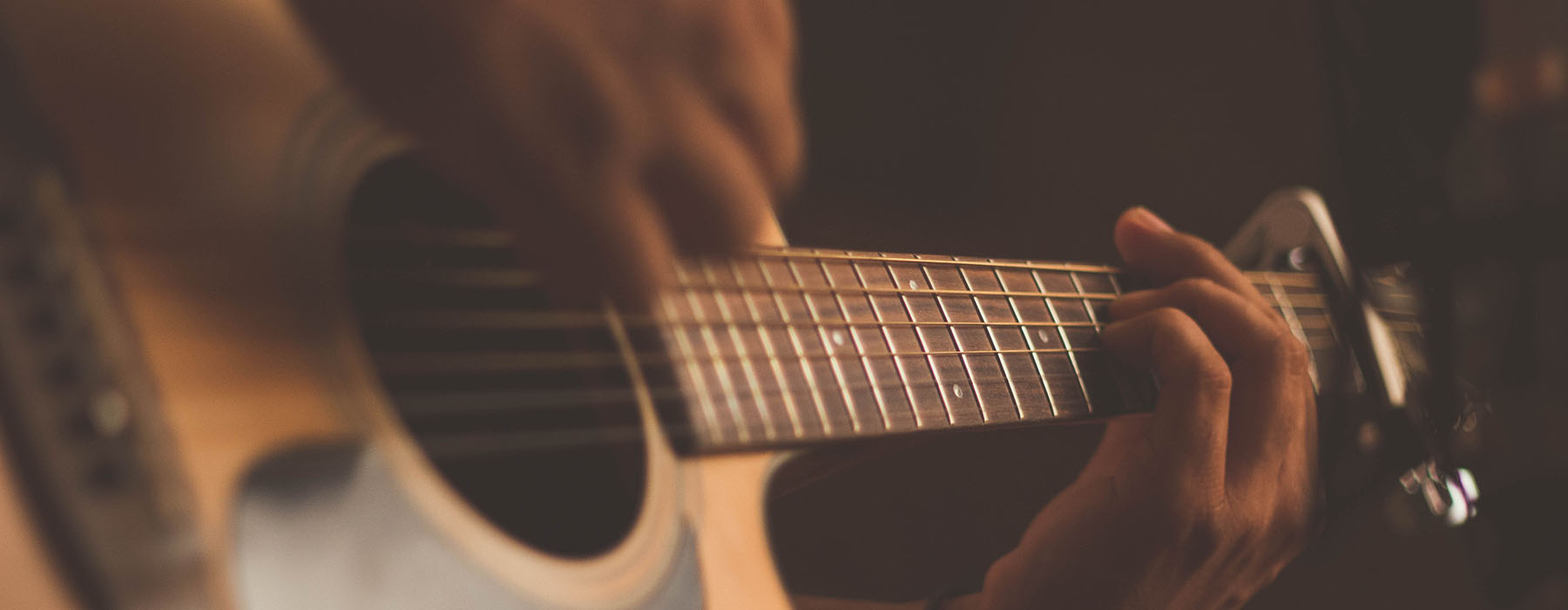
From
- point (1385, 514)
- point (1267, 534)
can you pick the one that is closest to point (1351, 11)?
point (1267, 534)

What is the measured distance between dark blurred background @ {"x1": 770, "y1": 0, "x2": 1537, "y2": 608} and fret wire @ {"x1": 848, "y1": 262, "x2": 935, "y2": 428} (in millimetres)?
28

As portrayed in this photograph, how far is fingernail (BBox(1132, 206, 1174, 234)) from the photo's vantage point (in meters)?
0.64

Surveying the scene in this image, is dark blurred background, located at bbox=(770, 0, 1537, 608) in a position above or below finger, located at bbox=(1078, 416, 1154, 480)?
above

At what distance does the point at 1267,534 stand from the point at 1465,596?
110 cm

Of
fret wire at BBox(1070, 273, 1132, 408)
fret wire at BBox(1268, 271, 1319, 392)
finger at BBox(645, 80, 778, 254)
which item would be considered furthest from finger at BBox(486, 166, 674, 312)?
fret wire at BBox(1268, 271, 1319, 392)

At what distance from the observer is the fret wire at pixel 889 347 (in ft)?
1.46

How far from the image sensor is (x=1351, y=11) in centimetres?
94

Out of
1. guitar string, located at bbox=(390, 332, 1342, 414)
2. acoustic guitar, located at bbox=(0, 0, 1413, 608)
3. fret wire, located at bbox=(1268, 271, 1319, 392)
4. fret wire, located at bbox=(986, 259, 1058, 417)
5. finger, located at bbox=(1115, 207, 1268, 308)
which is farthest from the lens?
fret wire, located at bbox=(1268, 271, 1319, 392)

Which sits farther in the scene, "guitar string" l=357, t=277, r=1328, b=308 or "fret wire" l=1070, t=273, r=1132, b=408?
"fret wire" l=1070, t=273, r=1132, b=408

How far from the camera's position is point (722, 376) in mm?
371

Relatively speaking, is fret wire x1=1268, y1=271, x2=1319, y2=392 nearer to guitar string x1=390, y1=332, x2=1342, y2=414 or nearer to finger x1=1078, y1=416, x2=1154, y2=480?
finger x1=1078, y1=416, x2=1154, y2=480

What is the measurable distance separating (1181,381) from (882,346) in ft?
0.74

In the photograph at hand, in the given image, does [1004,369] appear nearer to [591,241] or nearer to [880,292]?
[880,292]

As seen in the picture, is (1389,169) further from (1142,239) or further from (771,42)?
(771,42)
